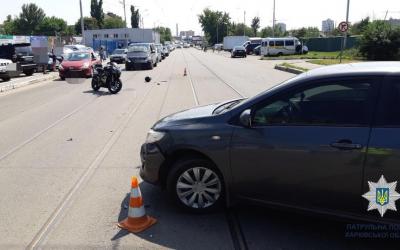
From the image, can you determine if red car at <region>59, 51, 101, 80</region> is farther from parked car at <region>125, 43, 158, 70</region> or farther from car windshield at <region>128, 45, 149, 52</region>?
car windshield at <region>128, 45, 149, 52</region>

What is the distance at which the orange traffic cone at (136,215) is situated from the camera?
4539 millimetres

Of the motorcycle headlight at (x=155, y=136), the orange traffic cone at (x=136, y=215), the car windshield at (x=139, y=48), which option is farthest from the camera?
the car windshield at (x=139, y=48)

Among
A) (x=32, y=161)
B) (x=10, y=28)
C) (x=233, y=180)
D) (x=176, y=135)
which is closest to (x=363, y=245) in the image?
(x=233, y=180)

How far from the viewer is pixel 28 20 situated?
113 meters

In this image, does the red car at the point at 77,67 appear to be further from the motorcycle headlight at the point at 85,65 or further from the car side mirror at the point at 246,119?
the car side mirror at the point at 246,119

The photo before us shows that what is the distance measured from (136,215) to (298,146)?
1.73m

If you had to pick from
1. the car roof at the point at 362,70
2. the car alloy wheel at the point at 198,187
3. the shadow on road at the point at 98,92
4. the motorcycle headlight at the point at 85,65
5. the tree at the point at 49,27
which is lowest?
the shadow on road at the point at 98,92

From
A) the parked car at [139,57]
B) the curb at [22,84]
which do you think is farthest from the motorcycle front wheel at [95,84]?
the parked car at [139,57]

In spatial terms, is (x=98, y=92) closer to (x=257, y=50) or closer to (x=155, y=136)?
(x=155, y=136)

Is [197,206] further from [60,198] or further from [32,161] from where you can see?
[32,161]

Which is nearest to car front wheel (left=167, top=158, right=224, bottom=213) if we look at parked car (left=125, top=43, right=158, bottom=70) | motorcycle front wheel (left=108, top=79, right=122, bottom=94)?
motorcycle front wheel (left=108, top=79, right=122, bottom=94)

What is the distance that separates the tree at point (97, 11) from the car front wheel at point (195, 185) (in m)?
120

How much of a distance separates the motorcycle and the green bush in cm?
2604

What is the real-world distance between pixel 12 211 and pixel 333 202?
3.42 meters
